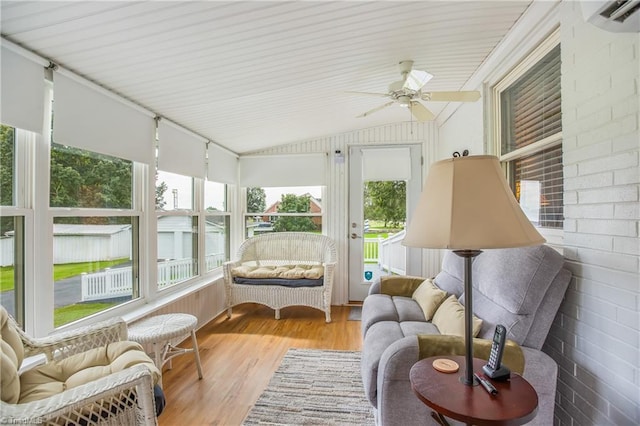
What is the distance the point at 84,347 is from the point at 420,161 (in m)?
4.02

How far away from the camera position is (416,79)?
2260 millimetres

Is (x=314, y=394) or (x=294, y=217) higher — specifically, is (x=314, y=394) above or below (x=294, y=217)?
below

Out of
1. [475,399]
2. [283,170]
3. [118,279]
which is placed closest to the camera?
[475,399]

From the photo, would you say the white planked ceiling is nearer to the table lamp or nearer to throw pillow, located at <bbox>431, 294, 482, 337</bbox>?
the table lamp

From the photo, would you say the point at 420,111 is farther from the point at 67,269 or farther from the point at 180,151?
the point at 67,269

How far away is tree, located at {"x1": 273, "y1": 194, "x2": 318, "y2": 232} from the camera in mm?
4566

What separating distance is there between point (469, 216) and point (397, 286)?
196 cm

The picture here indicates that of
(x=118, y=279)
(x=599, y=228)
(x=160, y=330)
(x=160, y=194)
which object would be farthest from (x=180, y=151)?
(x=599, y=228)

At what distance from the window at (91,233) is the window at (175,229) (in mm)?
346

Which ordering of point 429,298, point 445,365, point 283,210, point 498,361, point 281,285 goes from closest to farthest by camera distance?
point 498,361
point 445,365
point 429,298
point 281,285
point 283,210

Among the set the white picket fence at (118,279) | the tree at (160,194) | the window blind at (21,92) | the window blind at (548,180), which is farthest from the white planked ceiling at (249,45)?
the white picket fence at (118,279)

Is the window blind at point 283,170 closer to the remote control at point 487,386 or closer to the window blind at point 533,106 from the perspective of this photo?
the window blind at point 533,106

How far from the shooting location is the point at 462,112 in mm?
3262

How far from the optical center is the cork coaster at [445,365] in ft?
3.99
